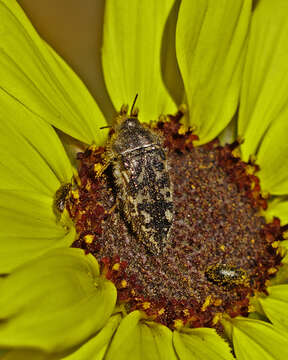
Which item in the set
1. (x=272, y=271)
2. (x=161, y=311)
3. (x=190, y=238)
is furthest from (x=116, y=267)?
(x=272, y=271)

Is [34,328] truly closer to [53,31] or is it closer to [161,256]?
[161,256]

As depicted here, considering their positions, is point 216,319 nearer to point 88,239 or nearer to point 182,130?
point 88,239

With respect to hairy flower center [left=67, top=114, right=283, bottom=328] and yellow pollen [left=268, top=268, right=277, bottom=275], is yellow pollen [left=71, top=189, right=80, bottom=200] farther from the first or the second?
yellow pollen [left=268, top=268, right=277, bottom=275]

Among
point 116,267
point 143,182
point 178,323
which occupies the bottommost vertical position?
point 178,323

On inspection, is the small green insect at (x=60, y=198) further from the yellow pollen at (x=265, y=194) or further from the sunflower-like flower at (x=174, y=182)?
the yellow pollen at (x=265, y=194)

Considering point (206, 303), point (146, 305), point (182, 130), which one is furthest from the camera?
point (182, 130)

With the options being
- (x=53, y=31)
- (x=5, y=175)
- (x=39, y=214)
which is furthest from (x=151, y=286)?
(x=53, y=31)

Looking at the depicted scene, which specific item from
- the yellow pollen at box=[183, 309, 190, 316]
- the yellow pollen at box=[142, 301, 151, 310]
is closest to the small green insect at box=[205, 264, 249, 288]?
the yellow pollen at box=[183, 309, 190, 316]
